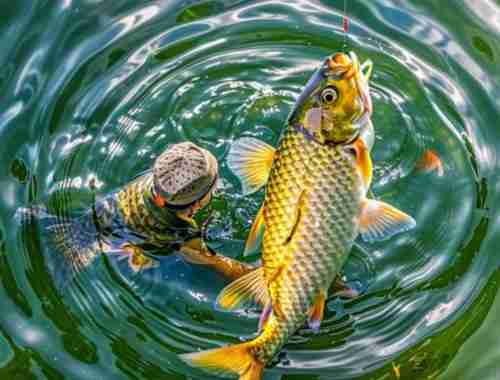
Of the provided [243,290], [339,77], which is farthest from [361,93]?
[243,290]

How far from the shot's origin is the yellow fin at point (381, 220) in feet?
12.8

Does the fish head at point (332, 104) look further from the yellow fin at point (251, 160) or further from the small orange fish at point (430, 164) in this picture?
the small orange fish at point (430, 164)

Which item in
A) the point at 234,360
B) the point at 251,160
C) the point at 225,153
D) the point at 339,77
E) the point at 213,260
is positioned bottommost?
the point at 234,360

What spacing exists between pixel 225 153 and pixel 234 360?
1.68 metres

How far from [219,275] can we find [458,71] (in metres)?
2.24

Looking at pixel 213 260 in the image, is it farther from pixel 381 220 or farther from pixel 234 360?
pixel 381 220

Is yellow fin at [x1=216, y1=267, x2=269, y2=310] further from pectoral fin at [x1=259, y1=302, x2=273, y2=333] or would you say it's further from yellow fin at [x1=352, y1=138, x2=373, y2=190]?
yellow fin at [x1=352, y1=138, x2=373, y2=190]

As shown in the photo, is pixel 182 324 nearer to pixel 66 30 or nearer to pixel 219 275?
pixel 219 275

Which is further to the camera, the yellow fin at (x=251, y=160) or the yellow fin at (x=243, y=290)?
the yellow fin at (x=251, y=160)

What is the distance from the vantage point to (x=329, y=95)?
3.76 m

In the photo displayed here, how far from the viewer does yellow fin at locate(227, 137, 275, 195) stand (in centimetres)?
396

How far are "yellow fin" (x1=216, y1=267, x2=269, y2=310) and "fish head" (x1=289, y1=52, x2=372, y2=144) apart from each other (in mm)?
687

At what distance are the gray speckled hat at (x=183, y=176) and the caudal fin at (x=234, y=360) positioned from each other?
743 mm

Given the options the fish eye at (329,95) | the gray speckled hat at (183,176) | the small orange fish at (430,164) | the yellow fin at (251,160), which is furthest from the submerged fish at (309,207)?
the small orange fish at (430,164)
